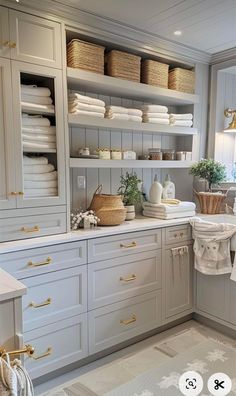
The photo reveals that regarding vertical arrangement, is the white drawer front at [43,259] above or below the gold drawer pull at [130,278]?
above

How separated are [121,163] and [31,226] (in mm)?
918

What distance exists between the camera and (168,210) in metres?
2.72

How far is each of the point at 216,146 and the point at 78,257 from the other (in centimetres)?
198

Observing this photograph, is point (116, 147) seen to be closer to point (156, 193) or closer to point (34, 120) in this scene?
point (156, 193)

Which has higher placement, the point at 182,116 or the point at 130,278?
the point at 182,116

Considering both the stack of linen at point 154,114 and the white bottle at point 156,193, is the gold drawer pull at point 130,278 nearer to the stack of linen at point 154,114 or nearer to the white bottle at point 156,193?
the white bottle at point 156,193

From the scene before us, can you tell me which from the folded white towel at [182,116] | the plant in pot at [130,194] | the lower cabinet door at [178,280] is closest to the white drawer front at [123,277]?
the lower cabinet door at [178,280]

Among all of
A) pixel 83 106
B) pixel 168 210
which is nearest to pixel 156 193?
pixel 168 210

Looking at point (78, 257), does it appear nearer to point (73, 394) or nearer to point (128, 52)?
point (73, 394)

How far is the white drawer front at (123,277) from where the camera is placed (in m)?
2.21

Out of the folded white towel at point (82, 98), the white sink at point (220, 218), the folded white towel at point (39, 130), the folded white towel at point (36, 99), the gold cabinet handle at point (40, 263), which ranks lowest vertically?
the gold cabinet handle at point (40, 263)

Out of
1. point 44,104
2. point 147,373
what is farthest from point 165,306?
point 44,104

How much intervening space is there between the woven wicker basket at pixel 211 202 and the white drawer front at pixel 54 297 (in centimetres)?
148

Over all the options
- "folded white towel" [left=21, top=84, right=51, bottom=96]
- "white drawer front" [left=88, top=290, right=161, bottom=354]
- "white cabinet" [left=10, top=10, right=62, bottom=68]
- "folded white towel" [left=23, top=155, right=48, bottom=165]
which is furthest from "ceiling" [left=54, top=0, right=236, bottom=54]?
"white drawer front" [left=88, top=290, right=161, bottom=354]
